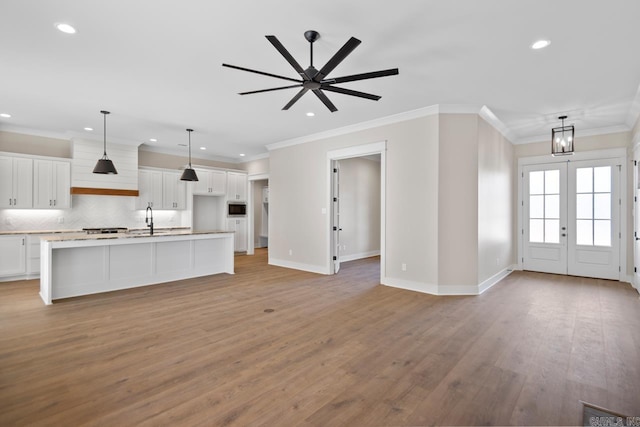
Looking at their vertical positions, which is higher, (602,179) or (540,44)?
(540,44)

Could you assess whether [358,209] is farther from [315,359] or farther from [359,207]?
[315,359]

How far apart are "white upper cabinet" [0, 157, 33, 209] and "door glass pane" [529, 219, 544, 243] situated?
33.7 ft

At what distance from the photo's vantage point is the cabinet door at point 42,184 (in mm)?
6164

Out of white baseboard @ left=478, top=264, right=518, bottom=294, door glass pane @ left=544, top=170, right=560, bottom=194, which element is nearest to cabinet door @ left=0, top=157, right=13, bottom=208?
white baseboard @ left=478, top=264, right=518, bottom=294

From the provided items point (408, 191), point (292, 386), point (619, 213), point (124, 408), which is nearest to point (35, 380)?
point (124, 408)

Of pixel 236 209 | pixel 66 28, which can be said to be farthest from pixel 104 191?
pixel 66 28

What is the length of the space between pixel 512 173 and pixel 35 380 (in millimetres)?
8046

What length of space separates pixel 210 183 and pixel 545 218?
8284 millimetres

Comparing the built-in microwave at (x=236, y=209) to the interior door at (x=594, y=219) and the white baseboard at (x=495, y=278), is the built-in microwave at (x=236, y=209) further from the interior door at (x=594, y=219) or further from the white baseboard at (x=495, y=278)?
the interior door at (x=594, y=219)

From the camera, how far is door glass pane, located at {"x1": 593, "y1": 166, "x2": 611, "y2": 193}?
5.99 m

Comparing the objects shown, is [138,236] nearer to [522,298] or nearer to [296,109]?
[296,109]

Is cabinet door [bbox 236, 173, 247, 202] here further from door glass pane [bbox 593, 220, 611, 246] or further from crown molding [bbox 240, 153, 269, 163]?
door glass pane [bbox 593, 220, 611, 246]

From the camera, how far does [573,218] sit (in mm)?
6324

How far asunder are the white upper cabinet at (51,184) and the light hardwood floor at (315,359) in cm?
224
